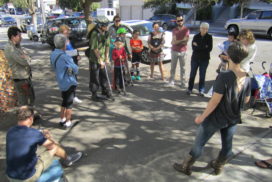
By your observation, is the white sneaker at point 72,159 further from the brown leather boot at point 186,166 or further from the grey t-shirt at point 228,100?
the grey t-shirt at point 228,100

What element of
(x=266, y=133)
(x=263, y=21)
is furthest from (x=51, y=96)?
(x=263, y=21)

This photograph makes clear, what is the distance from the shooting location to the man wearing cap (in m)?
5.41

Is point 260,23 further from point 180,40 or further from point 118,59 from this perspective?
point 118,59

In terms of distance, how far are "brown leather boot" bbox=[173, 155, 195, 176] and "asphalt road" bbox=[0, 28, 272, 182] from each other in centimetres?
7

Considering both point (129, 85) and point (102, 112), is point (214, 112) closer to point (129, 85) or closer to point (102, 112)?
point (102, 112)

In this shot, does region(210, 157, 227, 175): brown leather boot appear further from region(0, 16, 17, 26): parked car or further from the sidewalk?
region(0, 16, 17, 26): parked car

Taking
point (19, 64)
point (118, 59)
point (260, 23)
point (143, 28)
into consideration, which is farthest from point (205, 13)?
point (19, 64)

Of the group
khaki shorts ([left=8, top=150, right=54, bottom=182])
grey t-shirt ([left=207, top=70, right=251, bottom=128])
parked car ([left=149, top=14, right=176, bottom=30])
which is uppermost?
parked car ([left=149, top=14, right=176, bottom=30])

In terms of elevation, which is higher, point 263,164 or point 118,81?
point 118,81

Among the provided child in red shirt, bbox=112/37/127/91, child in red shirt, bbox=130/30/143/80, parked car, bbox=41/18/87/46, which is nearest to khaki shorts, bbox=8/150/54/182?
child in red shirt, bbox=112/37/127/91

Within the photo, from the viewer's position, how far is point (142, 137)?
4.22 meters

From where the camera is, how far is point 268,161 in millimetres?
3363

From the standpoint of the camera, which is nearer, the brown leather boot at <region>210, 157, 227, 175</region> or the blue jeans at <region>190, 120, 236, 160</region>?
the blue jeans at <region>190, 120, 236, 160</region>

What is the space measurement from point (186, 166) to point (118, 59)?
12.4ft
